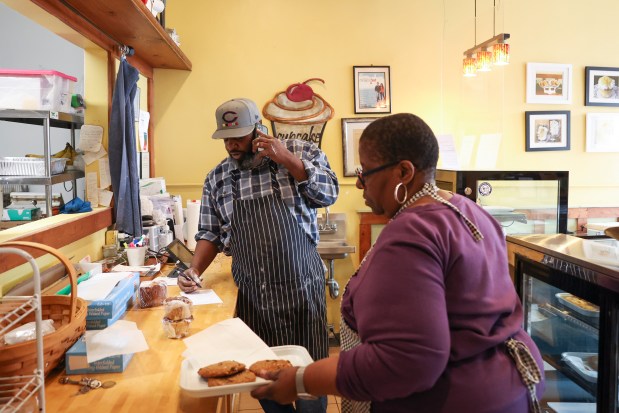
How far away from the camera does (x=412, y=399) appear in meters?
1.08

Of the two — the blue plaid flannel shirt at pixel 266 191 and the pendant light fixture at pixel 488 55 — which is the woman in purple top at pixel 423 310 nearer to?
the blue plaid flannel shirt at pixel 266 191

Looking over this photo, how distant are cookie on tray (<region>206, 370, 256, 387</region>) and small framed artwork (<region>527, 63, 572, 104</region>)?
387 centimetres

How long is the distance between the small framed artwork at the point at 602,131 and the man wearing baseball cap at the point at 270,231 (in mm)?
3105

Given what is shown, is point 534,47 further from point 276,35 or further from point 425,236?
point 425,236

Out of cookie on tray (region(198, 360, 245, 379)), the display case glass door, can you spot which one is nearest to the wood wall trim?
cookie on tray (region(198, 360, 245, 379))

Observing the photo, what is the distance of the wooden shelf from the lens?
7.61 ft

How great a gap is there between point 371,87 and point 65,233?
105 inches

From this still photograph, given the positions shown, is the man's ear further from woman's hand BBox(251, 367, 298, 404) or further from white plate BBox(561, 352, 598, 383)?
white plate BBox(561, 352, 598, 383)

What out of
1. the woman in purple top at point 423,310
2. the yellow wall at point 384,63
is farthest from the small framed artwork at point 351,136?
the woman in purple top at point 423,310

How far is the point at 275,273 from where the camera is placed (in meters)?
2.23

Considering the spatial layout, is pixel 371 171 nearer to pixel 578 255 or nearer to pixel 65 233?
pixel 578 255

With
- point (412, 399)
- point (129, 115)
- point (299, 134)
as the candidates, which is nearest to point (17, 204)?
point (129, 115)

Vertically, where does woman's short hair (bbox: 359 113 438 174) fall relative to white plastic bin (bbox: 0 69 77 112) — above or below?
below

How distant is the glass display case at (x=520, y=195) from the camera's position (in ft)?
9.89
